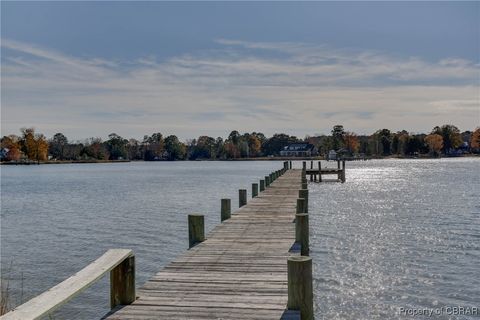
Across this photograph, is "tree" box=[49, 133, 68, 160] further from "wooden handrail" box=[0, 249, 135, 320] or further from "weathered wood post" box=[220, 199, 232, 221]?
"wooden handrail" box=[0, 249, 135, 320]

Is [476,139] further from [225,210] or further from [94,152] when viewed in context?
[225,210]

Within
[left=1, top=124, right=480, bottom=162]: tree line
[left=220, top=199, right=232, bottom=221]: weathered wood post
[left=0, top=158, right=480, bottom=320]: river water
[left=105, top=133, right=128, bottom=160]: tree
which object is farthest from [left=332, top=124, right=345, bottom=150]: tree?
[left=220, top=199, right=232, bottom=221]: weathered wood post

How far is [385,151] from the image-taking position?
18025 centimetres

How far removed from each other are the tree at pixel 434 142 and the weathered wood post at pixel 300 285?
175 meters

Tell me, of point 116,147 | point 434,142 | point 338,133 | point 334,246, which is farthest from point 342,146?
point 334,246

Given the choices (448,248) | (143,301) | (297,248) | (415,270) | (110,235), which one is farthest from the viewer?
(110,235)

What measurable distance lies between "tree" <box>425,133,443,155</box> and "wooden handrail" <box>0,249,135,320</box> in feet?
576

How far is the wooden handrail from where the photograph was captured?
5098 millimetres

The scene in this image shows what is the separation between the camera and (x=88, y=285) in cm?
627

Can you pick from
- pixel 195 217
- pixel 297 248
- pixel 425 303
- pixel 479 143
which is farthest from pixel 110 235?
pixel 479 143

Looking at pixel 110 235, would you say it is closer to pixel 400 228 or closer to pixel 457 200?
pixel 400 228

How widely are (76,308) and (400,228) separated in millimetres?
17474

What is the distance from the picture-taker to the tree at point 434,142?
169 m

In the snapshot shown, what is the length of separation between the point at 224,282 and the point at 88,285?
3.59m
